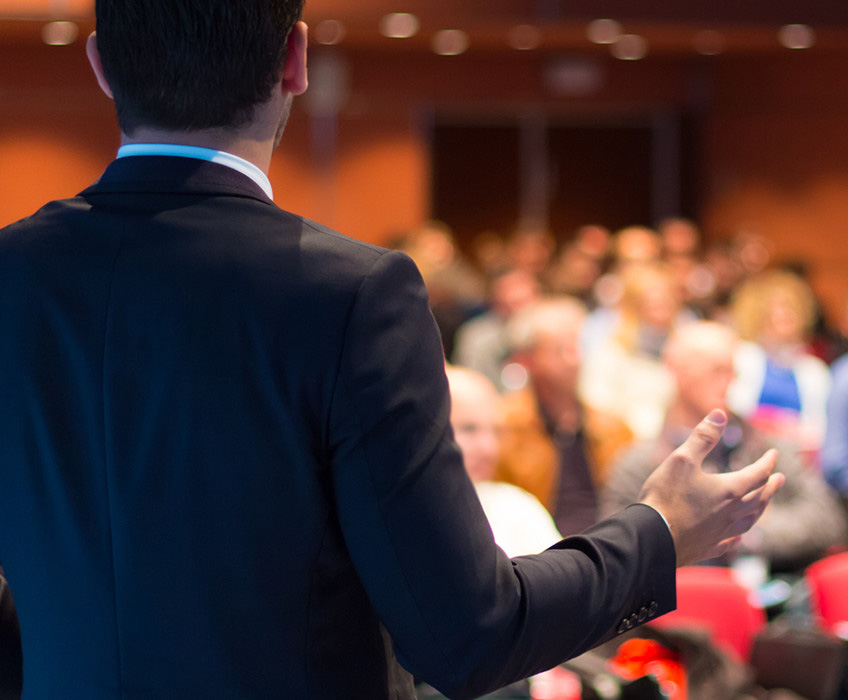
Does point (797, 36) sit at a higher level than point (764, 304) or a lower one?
higher

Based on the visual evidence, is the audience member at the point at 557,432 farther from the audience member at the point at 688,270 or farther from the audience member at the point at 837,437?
the audience member at the point at 688,270

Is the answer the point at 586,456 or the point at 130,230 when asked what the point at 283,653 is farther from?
the point at 586,456

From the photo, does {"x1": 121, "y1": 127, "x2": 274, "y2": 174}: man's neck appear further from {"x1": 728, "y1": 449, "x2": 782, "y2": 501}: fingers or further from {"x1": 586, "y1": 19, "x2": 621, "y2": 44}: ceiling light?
{"x1": 586, "y1": 19, "x2": 621, "y2": 44}: ceiling light

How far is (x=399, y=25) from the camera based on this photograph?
944 centimetres

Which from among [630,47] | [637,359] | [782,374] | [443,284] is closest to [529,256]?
[443,284]

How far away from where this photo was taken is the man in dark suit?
2.86 ft

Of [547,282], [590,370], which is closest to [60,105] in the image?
[547,282]

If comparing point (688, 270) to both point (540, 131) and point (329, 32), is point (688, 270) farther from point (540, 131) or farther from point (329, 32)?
point (540, 131)

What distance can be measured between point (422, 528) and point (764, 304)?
546 cm

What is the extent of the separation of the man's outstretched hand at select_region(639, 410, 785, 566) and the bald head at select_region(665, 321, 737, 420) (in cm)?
307

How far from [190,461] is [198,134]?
0.93 feet

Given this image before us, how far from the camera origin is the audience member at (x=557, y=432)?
4023 mm

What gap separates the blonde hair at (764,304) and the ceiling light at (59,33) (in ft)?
19.7

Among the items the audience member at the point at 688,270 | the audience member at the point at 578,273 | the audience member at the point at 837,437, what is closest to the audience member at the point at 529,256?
the audience member at the point at 578,273
